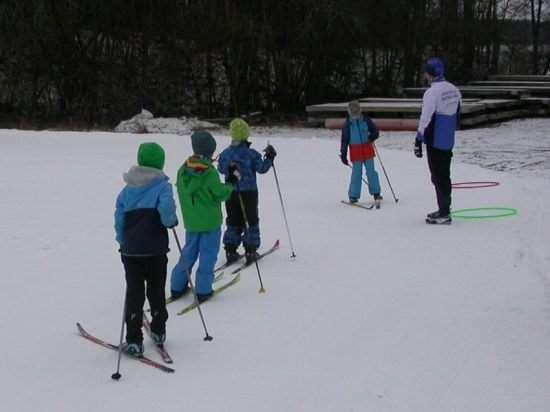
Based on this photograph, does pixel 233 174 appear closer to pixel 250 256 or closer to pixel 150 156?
pixel 250 256

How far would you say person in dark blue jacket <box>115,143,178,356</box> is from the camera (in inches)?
194

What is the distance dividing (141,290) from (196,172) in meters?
1.25

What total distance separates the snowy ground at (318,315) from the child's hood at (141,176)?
1.02 meters

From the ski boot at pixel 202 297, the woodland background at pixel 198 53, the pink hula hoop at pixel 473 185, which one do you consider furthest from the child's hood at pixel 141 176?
the woodland background at pixel 198 53

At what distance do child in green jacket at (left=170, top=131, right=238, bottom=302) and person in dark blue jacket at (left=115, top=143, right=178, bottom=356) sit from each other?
0.89m

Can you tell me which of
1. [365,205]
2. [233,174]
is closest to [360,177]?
[365,205]

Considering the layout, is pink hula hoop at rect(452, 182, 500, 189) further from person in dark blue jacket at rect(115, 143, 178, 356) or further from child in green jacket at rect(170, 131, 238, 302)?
person in dark blue jacket at rect(115, 143, 178, 356)

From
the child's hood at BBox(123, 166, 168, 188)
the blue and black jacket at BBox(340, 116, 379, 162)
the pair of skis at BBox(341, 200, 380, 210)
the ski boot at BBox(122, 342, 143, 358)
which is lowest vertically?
the pair of skis at BBox(341, 200, 380, 210)

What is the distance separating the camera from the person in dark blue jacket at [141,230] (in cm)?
493

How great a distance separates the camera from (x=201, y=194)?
19.6 ft

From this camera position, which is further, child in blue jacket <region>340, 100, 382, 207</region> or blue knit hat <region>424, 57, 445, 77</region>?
child in blue jacket <region>340, 100, 382, 207</region>

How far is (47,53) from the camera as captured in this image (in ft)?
66.9

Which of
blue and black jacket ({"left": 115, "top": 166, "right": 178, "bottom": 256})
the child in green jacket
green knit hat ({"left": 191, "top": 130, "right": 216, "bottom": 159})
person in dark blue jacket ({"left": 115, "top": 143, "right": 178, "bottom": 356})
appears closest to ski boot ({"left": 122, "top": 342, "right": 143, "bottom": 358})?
person in dark blue jacket ({"left": 115, "top": 143, "right": 178, "bottom": 356})

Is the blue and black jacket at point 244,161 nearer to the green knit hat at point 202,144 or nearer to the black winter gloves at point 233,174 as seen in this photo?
the black winter gloves at point 233,174
